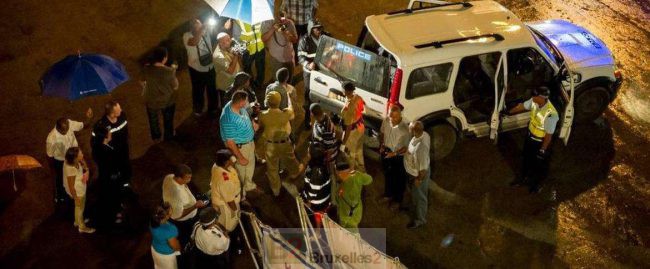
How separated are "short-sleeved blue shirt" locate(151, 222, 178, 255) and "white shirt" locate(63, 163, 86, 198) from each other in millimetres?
1313

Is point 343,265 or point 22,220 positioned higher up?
point 343,265

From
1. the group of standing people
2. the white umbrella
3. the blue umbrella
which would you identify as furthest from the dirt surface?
the white umbrella

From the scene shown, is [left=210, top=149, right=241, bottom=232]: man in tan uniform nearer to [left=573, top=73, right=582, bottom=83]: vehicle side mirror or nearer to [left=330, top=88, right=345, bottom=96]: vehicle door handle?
[left=330, top=88, right=345, bottom=96]: vehicle door handle

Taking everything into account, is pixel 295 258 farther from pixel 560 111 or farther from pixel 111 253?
pixel 560 111

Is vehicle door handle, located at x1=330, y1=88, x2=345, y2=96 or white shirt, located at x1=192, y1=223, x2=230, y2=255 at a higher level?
vehicle door handle, located at x1=330, y1=88, x2=345, y2=96

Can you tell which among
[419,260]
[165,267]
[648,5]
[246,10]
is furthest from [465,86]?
[648,5]

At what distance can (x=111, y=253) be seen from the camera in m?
7.53

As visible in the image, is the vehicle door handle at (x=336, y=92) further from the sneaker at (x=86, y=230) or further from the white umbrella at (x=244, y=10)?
the sneaker at (x=86, y=230)

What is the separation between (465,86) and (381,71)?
1.27 m

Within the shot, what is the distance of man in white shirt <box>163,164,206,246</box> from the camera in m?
6.54

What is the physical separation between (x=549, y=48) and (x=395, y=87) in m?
2.61

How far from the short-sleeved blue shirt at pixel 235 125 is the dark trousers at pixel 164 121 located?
5.33 feet

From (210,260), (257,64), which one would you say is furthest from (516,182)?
(210,260)

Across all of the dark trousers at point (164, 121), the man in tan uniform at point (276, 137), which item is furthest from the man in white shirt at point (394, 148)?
the dark trousers at point (164, 121)
